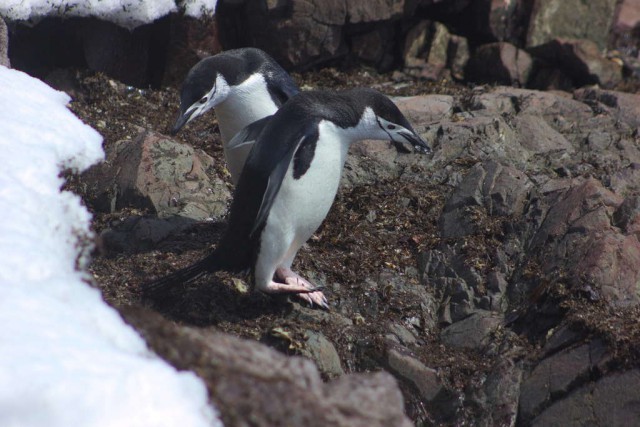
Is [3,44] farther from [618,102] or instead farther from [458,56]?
[618,102]

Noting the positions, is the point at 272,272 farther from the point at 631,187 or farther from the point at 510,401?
the point at 631,187

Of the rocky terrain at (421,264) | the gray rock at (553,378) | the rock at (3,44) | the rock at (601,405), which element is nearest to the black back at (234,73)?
the rocky terrain at (421,264)

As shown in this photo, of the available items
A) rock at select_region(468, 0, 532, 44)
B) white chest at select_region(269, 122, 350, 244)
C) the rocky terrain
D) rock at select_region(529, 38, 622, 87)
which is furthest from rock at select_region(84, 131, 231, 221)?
rock at select_region(529, 38, 622, 87)

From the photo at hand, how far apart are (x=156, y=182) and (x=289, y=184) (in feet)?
4.42

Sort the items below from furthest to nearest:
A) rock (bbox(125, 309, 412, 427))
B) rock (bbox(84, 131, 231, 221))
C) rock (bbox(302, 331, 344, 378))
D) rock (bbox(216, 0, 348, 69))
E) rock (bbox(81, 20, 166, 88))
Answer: rock (bbox(216, 0, 348, 69)) < rock (bbox(81, 20, 166, 88)) < rock (bbox(84, 131, 231, 221)) < rock (bbox(302, 331, 344, 378)) < rock (bbox(125, 309, 412, 427))

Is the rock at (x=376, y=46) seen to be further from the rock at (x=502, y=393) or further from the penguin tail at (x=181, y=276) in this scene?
the rock at (x=502, y=393)

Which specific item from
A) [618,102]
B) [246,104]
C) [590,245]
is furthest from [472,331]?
[618,102]

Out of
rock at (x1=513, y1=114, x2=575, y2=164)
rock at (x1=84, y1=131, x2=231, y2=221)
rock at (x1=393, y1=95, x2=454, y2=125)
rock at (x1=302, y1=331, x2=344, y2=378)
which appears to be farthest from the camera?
rock at (x1=393, y1=95, x2=454, y2=125)

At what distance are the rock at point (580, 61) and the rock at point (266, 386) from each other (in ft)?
17.6

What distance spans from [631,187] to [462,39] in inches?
104

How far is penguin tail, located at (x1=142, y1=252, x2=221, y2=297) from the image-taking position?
13.5 feet

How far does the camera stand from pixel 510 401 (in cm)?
382

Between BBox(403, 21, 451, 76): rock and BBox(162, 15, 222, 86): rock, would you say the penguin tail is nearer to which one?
BBox(162, 15, 222, 86): rock

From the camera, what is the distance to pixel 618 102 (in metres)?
6.33
